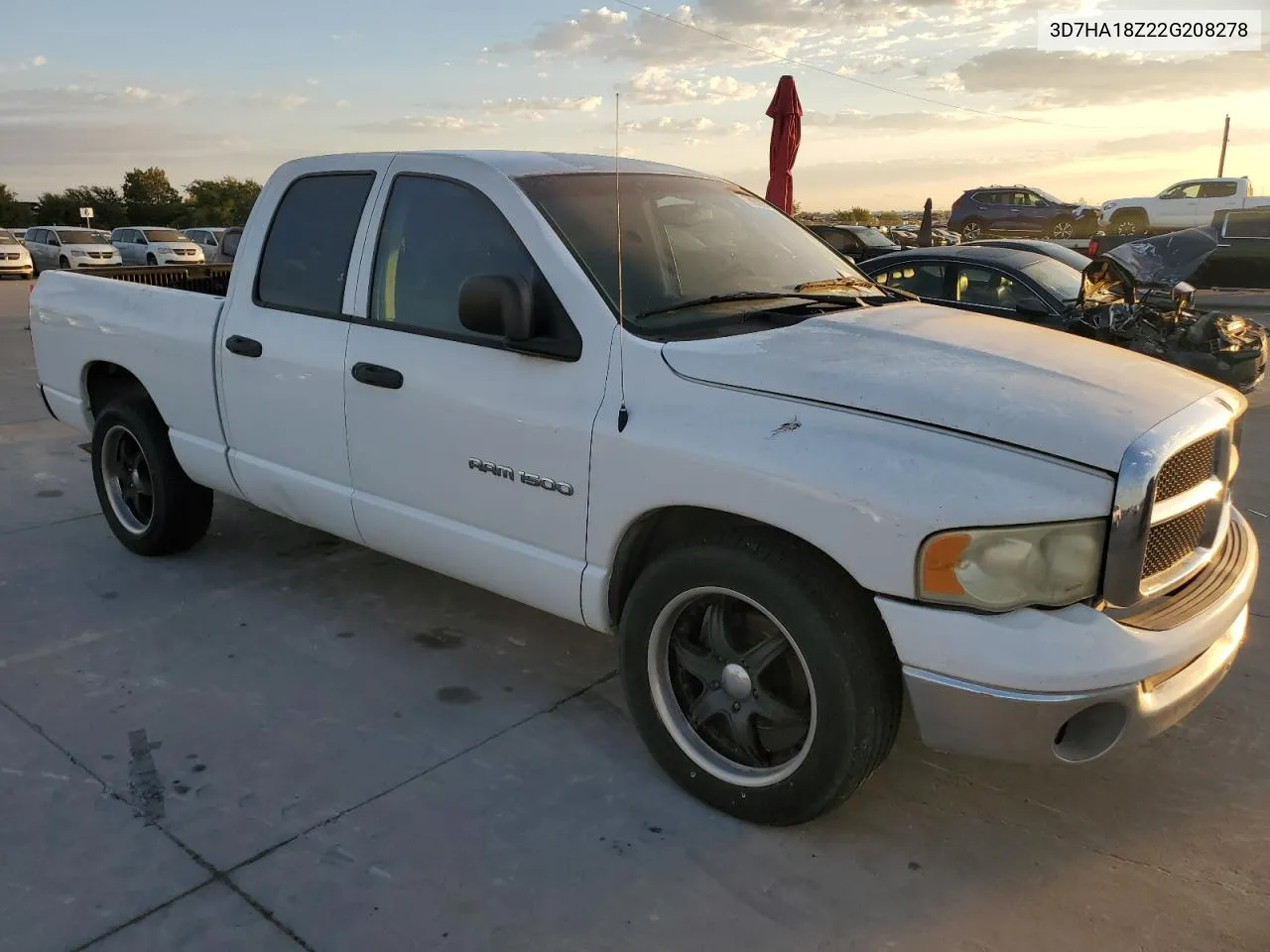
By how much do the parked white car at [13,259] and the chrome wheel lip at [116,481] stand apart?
27.5m

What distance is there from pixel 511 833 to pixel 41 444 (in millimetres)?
6279

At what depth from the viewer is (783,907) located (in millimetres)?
2602

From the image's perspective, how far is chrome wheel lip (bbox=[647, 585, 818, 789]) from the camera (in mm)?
2832

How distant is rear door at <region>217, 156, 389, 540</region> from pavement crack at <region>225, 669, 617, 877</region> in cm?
102

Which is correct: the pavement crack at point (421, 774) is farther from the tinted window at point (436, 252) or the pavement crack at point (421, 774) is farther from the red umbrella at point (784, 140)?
the red umbrella at point (784, 140)

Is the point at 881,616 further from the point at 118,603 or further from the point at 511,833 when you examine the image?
the point at 118,603

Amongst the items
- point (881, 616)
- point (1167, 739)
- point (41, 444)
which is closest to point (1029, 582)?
point (881, 616)

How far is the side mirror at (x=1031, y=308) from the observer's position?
27.5 ft

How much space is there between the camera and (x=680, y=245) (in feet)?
11.8

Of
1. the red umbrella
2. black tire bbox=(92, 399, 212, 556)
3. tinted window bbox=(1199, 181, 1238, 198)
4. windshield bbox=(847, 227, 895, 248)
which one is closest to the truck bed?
black tire bbox=(92, 399, 212, 556)

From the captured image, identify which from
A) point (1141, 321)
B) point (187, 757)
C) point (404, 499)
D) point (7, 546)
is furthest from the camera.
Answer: point (1141, 321)

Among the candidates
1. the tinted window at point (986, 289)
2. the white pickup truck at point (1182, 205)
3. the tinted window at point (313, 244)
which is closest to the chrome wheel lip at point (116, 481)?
the tinted window at point (313, 244)

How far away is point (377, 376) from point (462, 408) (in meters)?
0.45

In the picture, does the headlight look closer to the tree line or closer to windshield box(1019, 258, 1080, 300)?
windshield box(1019, 258, 1080, 300)
